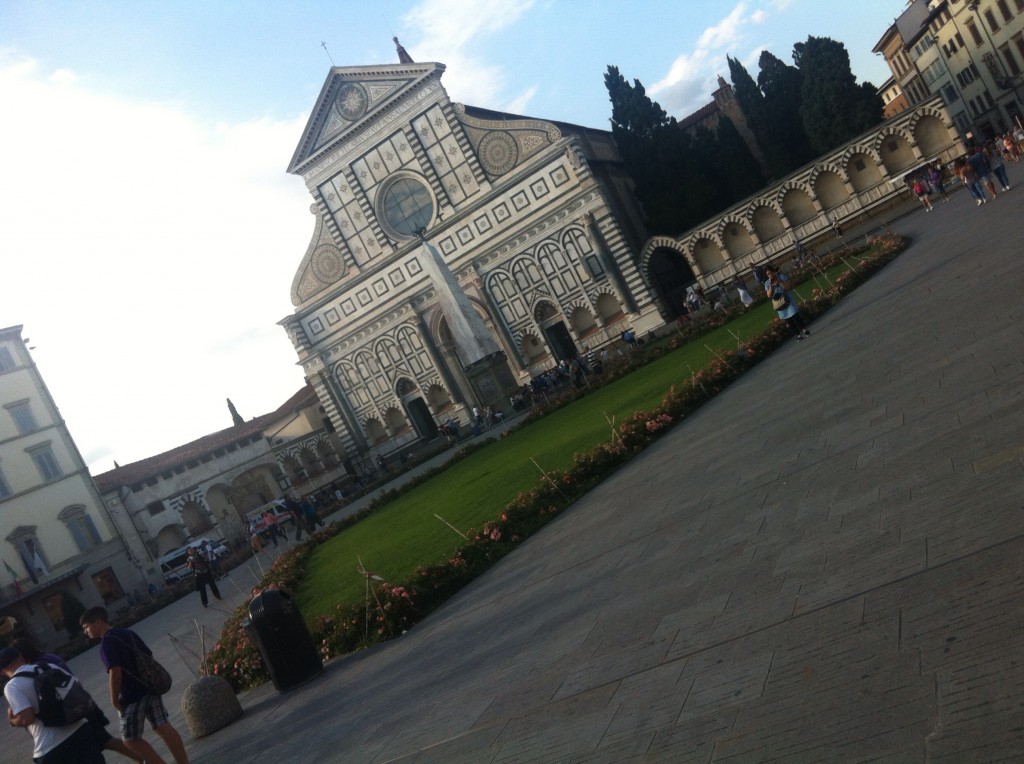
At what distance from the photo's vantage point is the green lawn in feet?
49.6

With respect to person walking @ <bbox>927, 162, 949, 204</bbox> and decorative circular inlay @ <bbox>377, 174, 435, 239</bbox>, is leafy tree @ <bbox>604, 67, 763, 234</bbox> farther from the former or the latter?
person walking @ <bbox>927, 162, 949, 204</bbox>

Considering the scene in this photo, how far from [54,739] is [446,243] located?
41675mm

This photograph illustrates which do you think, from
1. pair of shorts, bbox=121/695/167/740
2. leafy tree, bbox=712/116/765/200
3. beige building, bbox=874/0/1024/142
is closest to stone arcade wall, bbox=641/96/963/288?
beige building, bbox=874/0/1024/142

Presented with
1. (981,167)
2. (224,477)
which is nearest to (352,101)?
(224,477)

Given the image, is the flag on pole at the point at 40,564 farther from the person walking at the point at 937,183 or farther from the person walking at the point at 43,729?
the person walking at the point at 937,183

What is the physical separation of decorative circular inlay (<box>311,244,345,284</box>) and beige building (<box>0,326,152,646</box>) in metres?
14.9

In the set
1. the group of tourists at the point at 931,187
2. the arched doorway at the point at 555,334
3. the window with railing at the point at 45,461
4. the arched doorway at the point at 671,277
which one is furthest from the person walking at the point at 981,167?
the window with railing at the point at 45,461

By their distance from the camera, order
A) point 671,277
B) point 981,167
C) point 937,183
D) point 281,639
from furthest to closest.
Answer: point 671,277, point 937,183, point 981,167, point 281,639

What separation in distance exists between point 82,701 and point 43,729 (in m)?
0.32

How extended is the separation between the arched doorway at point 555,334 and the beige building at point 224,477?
14452 millimetres

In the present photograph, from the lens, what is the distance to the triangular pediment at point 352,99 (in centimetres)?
4631

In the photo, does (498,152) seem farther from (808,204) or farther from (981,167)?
(981,167)

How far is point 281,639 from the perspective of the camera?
10.3 m

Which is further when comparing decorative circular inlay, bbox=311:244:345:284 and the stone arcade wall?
decorative circular inlay, bbox=311:244:345:284
